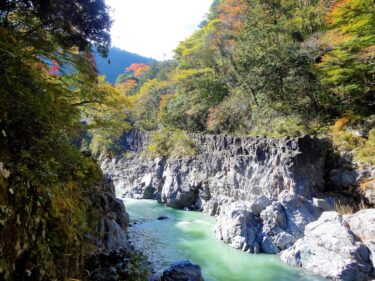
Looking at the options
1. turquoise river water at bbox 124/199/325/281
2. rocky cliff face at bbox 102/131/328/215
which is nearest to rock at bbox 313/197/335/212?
rocky cliff face at bbox 102/131/328/215

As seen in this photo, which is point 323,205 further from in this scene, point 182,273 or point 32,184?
point 32,184

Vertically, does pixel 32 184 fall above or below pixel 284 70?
below

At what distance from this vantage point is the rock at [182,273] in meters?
7.24

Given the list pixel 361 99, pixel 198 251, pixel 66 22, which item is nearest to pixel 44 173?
pixel 66 22

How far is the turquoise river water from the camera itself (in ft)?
31.0

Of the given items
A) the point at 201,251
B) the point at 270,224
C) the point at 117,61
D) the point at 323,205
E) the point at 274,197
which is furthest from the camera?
the point at 117,61

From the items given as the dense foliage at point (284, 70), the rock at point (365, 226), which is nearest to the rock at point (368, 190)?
the rock at point (365, 226)

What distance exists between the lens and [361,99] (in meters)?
16.9

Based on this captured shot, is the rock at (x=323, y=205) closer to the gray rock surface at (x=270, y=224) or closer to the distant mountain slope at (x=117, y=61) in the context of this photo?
the gray rock surface at (x=270, y=224)

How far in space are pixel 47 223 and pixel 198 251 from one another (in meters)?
9.45

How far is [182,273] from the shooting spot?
7.36 meters

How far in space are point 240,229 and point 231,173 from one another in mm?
5447

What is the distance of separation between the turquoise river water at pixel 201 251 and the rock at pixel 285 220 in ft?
2.01

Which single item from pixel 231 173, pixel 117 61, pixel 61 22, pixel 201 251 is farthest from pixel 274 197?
pixel 117 61
